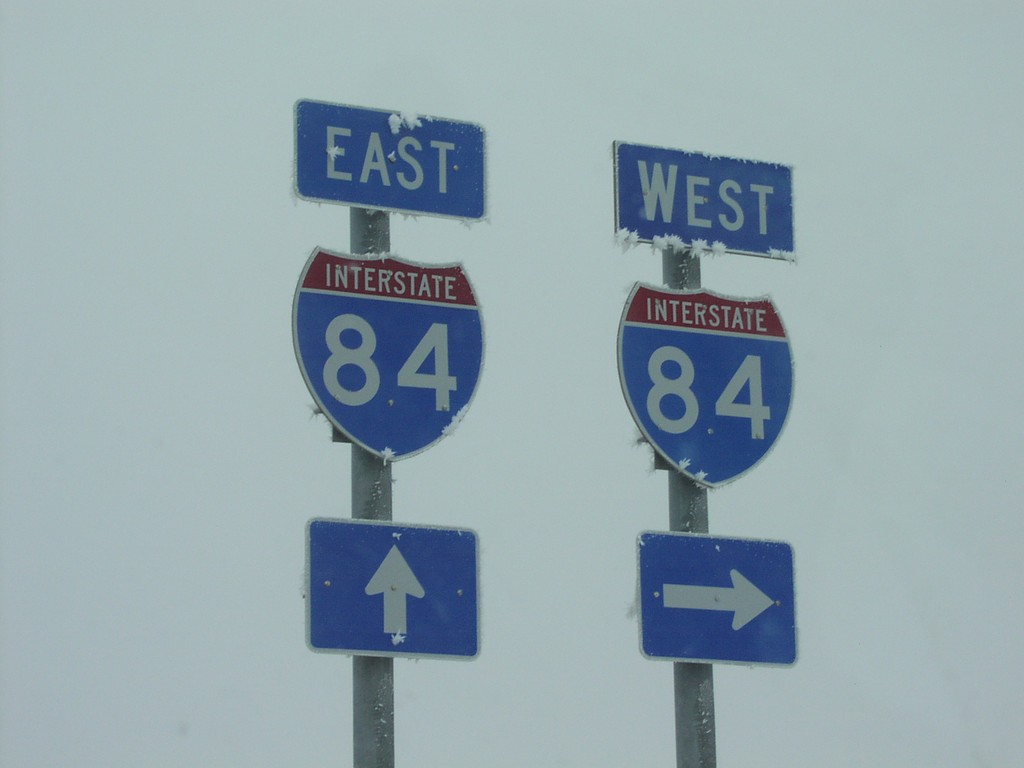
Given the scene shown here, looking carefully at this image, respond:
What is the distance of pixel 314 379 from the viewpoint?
614cm

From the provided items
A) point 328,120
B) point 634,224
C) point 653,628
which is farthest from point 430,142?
point 653,628

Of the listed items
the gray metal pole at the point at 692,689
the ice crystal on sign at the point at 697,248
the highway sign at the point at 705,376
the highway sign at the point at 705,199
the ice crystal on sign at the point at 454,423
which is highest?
the highway sign at the point at 705,199

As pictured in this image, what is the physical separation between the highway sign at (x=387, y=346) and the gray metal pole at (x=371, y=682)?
10 centimetres

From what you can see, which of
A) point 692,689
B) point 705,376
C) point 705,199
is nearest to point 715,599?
point 692,689

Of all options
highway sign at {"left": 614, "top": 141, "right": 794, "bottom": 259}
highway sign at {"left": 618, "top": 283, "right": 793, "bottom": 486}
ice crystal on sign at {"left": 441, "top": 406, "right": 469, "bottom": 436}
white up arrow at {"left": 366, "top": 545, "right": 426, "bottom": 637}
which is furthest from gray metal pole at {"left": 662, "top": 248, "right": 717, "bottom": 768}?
white up arrow at {"left": 366, "top": 545, "right": 426, "bottom": 637}

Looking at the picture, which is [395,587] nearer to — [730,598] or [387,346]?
[387,346]

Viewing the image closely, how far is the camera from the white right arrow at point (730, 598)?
6.49 meters

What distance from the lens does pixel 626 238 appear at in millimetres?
6902

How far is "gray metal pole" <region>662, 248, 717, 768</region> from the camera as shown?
21.1 ft

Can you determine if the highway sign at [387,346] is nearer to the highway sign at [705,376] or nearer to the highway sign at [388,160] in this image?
the highway sign at [388,160]

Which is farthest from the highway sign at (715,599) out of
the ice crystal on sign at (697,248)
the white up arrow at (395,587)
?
the ice crystal on sign at (697,248)

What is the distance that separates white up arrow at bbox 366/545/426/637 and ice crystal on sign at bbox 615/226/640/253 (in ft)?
5.35

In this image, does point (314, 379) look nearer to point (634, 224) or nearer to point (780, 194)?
point (634, 224)

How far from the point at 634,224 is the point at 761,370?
75 cm
